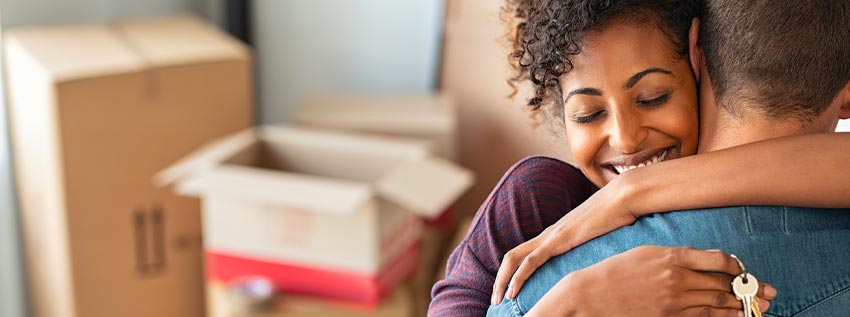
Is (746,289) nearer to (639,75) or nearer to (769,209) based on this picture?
(769,209)

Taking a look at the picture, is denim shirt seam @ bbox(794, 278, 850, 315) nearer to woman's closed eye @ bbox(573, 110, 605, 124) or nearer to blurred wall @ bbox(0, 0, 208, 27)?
woman's closed eye @ bbox(573, 110, 605, 124)

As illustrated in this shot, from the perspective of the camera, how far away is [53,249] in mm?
2564

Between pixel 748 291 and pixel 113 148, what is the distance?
2.01m

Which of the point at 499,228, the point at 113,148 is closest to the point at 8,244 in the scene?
the point at 113,148

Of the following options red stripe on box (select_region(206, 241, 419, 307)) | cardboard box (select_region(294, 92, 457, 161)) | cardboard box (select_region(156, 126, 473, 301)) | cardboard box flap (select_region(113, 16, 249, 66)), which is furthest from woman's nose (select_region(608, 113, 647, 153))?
cardboard box flap (select_region(113, 16, 249, 66))

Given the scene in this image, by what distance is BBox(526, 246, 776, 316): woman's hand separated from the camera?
0.77 meters

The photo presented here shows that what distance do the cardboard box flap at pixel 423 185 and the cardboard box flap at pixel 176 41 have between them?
0.60 metres

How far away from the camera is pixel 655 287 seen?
0.79 m

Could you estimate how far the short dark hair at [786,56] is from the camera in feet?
2.69

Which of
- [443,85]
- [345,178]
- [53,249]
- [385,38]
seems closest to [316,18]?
[385,38]

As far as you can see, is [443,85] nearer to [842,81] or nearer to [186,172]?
[186,172]

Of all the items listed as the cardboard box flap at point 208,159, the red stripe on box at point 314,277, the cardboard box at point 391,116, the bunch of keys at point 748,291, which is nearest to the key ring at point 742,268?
the bunch of keys at point 748,291

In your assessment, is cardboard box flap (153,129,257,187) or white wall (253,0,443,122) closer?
cardboard box flap (153,129,257,187)

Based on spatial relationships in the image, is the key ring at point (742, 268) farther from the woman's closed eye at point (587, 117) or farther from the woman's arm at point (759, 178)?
the woman's closed eye at point (587, 117)
